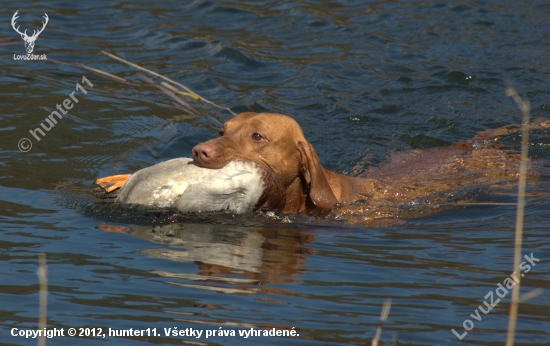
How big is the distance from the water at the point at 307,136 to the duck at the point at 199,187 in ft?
0.78

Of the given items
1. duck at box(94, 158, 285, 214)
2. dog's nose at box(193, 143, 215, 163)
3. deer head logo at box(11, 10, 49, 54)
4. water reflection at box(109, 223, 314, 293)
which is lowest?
water reflection at box(109, 223, 314, 293)

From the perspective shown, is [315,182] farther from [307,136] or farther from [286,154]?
[307,136]

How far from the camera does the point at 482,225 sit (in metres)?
6.24

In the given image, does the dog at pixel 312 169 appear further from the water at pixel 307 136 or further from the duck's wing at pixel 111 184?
the water at pixel 307 136

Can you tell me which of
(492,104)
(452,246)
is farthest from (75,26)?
(452,246)

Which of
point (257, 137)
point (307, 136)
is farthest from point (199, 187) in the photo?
point (307, 136)

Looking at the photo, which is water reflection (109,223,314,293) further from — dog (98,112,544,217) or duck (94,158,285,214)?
dog (98,112,544,217)

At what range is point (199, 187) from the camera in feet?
17.7

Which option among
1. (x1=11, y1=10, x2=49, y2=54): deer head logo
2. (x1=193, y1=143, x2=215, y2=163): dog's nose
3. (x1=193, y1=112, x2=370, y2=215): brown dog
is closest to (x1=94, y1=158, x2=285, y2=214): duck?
(x1=193, y1=143, x2=215, y2=163): dog's nose

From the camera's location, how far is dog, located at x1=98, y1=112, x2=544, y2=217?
6.07 meters

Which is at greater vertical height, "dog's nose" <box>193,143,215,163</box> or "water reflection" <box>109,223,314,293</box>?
"dog's nose" <box>193,143,215,163</box>

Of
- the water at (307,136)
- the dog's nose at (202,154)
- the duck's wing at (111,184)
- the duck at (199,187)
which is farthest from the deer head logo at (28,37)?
the dog's nose at (202,154)

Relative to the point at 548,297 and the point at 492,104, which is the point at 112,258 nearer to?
the point at 548,297

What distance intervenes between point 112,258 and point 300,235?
5.05 feet
